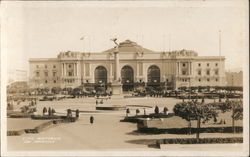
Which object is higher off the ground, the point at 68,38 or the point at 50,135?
the point at 68,38

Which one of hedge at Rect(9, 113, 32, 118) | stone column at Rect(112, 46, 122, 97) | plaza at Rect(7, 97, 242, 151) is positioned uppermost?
stone column at Rect(112, 46, 122, 97)

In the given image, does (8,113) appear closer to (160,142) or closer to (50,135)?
(50,135)

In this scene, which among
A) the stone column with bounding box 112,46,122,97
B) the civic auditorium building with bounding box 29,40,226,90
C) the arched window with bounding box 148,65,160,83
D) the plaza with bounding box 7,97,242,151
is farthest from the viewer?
the stone column with bounding box 112,46,122,97

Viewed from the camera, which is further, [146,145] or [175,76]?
[175,76]

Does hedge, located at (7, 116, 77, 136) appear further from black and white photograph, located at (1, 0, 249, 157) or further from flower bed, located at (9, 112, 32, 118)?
flower bed, located at (9, 112, 32, 118)

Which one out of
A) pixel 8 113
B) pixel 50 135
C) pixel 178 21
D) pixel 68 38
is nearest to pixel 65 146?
pixel 50 135

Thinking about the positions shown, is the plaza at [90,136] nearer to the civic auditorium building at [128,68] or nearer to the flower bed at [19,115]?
the flower bed at [19,115]

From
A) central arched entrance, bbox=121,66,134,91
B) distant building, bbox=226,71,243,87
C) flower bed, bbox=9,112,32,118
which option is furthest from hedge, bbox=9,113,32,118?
distant building, bbox=226,71,243,87
